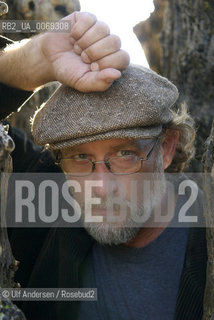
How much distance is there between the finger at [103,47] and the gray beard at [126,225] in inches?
30.0

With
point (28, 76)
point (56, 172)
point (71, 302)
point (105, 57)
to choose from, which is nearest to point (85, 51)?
point (105, 57)

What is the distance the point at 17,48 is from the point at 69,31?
1.36 ft

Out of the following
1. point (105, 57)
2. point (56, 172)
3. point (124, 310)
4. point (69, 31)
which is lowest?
point (124, 310)

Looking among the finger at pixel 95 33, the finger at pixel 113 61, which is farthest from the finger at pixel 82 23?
the finger at pixel 113 61

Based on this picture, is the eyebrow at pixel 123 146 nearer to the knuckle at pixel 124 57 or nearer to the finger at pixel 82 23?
the knuckle at pixel 124 57

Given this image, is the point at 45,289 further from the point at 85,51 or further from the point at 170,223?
the point at 85,51

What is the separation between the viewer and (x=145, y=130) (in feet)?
9.39

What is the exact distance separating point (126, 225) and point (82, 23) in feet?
3.58

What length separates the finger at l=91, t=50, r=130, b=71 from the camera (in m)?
2.58

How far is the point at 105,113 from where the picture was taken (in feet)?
8.98

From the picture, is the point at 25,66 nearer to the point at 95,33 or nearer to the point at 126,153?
the point at 95,33

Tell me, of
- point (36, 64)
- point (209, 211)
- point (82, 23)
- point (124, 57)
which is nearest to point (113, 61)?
point (124, 57)

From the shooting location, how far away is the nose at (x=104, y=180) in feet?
9.39

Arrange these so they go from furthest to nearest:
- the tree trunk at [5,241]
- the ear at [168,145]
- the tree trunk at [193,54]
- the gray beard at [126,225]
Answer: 1. the tree trunk at [193,54]
2. the ear at [168,145]
3. the gray beard at [126,225]
4. the tree trunk at [5,241]
